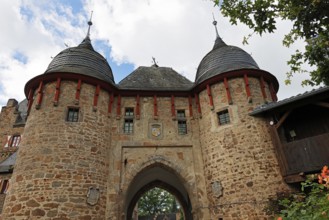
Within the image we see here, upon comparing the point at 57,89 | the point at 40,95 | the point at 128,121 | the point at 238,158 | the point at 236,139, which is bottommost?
the point at 238,158

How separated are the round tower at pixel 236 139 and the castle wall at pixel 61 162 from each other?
14.2 ft

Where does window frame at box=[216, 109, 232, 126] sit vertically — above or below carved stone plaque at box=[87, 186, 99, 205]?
above

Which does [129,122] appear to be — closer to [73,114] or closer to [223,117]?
[73,114]

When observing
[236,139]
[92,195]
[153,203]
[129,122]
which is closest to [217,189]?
[236,139]

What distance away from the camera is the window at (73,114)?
9894 millimetres

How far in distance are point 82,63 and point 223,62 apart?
668cm

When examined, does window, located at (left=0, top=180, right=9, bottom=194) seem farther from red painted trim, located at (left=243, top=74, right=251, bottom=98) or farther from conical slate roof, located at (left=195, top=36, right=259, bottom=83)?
red painted trim, located at (left=243, top=74, right=251, bottom=98)

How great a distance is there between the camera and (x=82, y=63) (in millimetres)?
11391

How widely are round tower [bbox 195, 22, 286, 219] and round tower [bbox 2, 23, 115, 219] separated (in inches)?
169

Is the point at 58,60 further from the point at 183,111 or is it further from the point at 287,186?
the point at 287,186

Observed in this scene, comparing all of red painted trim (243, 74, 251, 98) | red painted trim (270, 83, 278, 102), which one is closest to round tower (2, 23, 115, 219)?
red painted trim (243, 74, 251, 98)

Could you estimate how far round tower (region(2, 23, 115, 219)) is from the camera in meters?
8.24

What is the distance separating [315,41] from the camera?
6.41 metres

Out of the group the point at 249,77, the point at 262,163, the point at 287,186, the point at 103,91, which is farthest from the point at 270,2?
the point at 103,91
